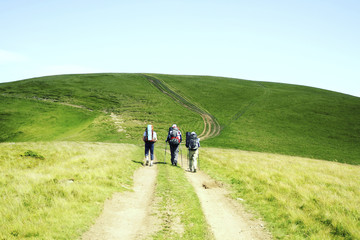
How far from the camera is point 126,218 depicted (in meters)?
7.20

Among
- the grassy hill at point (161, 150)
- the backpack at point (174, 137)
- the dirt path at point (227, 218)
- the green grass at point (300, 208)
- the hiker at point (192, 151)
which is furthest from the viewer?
the backpack at point (174, 137)

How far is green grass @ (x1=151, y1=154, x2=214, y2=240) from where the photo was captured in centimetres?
630

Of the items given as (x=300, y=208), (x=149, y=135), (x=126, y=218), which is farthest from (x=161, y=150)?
(x=126, y=218)

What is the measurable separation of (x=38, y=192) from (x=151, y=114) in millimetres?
59837

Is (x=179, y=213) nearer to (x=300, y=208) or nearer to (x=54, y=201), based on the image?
(x=54, y=201)

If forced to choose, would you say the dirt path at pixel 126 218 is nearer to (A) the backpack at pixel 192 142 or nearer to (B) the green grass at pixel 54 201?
(B) the green grass at pixel 54 201

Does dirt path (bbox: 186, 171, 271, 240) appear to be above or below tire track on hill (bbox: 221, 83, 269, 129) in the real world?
below

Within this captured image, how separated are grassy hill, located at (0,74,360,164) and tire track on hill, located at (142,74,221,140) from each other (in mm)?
1898

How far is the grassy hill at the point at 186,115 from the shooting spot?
51.7 meters

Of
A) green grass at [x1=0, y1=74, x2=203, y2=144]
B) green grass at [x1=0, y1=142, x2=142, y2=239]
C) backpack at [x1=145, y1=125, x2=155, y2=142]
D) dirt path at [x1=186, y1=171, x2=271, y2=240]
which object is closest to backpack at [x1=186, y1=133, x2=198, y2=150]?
backpack at [x1=145, y1=125, x2=155, y2=142]

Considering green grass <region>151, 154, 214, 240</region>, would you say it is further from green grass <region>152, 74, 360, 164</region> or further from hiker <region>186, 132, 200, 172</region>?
green grass <region>152, 74, 360, 164</region>

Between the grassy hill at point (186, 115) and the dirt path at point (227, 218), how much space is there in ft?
131

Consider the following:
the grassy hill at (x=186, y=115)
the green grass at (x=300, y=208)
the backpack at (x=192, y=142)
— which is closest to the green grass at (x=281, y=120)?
the grassy hill at (x=186, y=115)

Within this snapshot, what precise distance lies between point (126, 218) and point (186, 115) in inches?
2399
